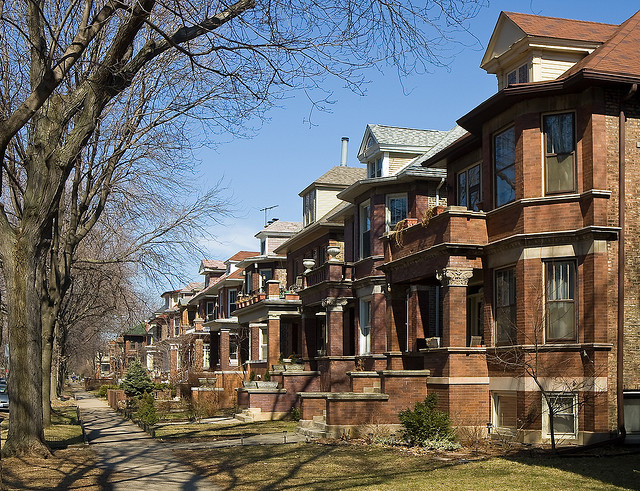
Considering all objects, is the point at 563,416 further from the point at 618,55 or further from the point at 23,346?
the point at 23,346

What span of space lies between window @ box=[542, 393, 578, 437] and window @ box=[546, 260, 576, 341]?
1.32 meters

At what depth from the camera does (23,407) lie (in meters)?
16.1

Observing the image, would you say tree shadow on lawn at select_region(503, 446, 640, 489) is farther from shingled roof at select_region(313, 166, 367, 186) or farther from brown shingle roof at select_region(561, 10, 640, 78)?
shingled roof at select_region(313, 166, 367, 186)

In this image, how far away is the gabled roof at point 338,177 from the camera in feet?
137

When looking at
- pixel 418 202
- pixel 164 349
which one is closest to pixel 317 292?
pixel 418 202

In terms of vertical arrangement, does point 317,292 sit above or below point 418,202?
below

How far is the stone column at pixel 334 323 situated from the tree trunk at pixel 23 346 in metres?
16.4

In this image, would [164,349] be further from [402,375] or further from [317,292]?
[402,375]

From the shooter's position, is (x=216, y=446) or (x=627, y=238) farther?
(x=216, y=446)

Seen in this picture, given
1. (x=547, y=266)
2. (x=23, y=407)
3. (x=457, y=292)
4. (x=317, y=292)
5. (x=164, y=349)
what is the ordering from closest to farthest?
(x=23, y=407), (x=547, y=266), (x=457, y=292), (x=317, y=292), (x=164, y=349)

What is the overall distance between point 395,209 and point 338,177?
13.6 m

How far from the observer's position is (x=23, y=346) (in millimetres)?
16047

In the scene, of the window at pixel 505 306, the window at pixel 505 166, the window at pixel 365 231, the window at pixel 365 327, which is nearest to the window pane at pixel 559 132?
the window at pixel 505 166

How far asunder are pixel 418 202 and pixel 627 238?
36.2ft
